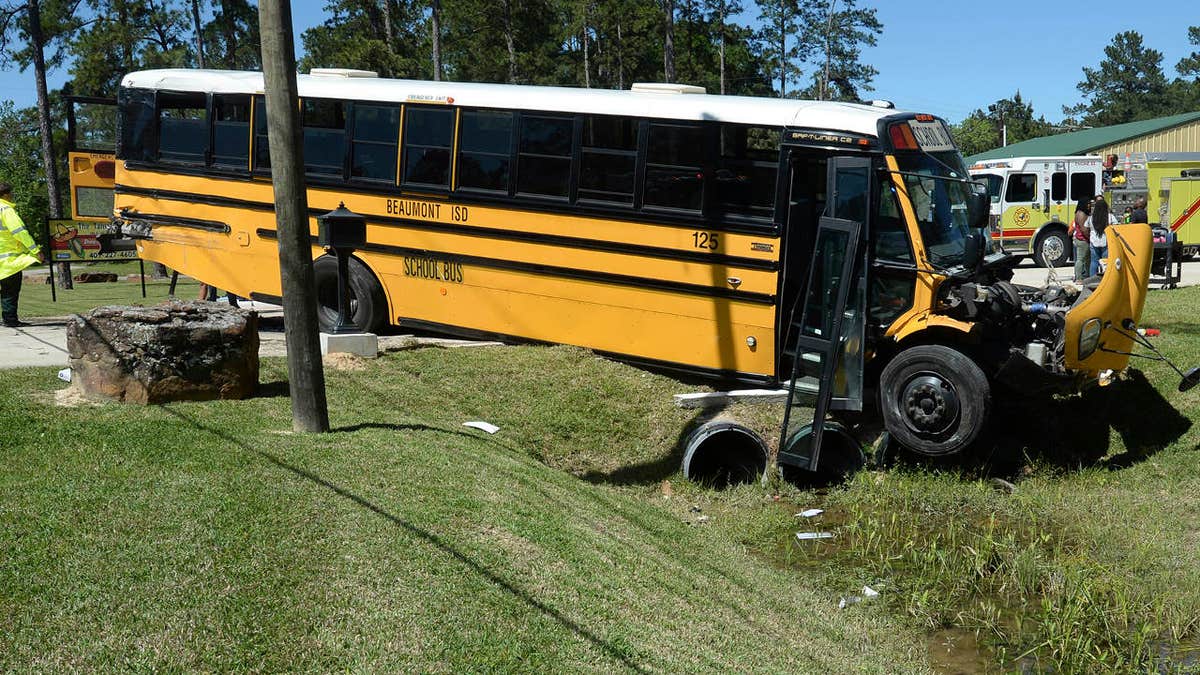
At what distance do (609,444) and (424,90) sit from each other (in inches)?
182

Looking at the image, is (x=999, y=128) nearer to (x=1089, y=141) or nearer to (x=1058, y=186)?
(x=1089, y=141)

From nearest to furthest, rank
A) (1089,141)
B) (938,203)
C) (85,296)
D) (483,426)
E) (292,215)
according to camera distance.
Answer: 1. (292,215)
2. (938,203)
3. (483,426)
4. (85,296)
5. (1089,141)

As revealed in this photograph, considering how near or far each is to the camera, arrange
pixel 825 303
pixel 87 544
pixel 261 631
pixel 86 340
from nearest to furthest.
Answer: pixel 261 631 → pixel 87 544 → pixel 86 340 → pixel 825 303

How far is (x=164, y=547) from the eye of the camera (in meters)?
5.93

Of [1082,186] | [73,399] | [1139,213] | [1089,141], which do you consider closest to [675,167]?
[73,399]

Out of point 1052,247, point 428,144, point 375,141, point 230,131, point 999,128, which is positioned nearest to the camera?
point 428,144

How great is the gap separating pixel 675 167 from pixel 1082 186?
1821 centimetres

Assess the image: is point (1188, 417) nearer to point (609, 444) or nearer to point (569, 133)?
point (609, 444)

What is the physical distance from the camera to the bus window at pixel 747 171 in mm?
11156

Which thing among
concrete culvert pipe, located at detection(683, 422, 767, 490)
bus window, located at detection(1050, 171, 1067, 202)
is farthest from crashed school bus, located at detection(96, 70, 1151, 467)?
bus window, located at detection(1050, 171, 1067, 202)

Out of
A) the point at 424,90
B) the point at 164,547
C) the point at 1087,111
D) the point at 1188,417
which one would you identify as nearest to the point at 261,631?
the point at 164,547

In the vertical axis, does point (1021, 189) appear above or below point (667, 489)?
above

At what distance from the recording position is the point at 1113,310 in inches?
405

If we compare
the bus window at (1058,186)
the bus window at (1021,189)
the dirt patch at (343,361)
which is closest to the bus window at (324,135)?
the dirt patch at (343,361)
